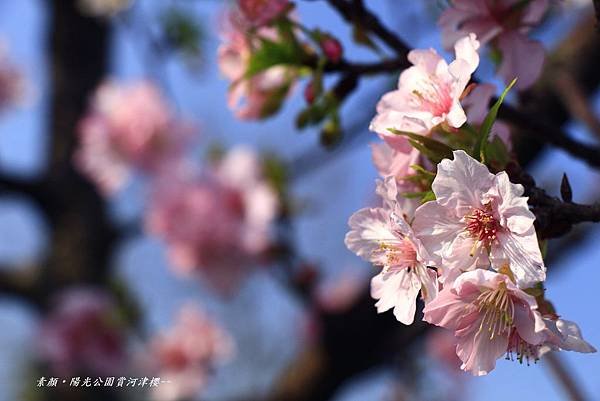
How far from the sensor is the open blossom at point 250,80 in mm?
714

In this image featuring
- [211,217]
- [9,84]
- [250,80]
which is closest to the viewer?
[250,80]

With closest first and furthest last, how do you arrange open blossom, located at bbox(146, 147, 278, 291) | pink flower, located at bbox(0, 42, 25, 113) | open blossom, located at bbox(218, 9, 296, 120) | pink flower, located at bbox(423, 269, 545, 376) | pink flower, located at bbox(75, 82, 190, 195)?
pink flower, located at bbox(423, 269, 545, 376) < open blossom, located at bbox(218, 9, 296, 120) < open blossom, located at bbox(146, 147, 278, 291) < pink flower, located at bbox(75, 82, 190, 195) < pink flower, located at bbox(0, 42, 25, 113)

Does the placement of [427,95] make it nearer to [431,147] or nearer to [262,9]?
[431,147]

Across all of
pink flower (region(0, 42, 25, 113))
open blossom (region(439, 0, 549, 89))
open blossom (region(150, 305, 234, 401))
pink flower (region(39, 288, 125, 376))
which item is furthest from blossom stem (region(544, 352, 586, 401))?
pink flower (region(0, 42, 25, 113))

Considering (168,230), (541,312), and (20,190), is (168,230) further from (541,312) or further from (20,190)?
(541,312)

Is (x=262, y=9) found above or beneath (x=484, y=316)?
above

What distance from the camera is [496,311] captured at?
45cm

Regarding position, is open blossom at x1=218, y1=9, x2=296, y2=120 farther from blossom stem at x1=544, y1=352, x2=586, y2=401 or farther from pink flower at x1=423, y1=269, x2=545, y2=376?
blossom stem at x1=544, y1=352, x2=586, y2=401

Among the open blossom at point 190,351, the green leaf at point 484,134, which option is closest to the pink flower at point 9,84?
the open blossom at point 190,351

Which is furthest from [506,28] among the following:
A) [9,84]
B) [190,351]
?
[9,84]

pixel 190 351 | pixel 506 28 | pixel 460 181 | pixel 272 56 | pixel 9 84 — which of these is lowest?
pixel 460 181

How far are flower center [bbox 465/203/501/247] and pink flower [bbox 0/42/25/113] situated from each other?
301cm

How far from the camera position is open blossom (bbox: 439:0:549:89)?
566 millimetres

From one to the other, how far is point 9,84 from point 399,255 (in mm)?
3016
